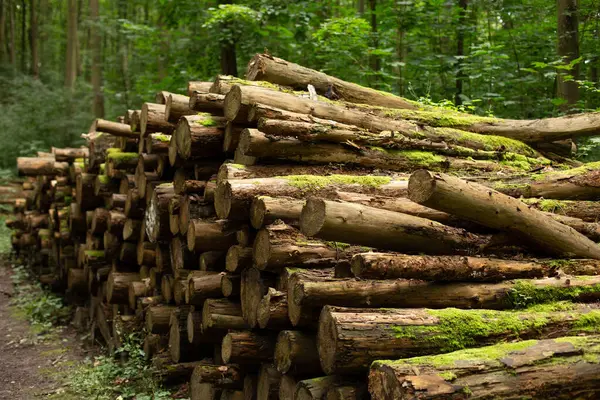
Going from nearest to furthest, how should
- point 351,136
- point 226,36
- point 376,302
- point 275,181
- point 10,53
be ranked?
point 376,302 → point 275,181 → point 351,136 → point 226,36 → point 10,53

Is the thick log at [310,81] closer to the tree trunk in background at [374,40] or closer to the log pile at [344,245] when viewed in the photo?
the log pile at [344,245]

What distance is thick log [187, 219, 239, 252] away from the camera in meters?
4.73

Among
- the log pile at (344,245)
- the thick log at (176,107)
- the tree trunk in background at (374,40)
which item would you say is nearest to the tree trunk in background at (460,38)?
the tree trunk in background at (374,40)

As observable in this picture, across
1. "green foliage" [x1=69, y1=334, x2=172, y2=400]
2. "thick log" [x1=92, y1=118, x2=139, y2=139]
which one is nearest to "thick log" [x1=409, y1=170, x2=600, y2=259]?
"green foliage" [x1=69, y1=334, x2=172, y2=400]

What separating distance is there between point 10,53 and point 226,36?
21.2 meters

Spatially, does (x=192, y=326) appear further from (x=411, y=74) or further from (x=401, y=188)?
(x=411, y=74)

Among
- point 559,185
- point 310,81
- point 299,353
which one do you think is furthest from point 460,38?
point 299,353

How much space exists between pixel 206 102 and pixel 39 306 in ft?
19.6

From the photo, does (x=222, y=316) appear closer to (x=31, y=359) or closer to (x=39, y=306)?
(x=31, y=359)

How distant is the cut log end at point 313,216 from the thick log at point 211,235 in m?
1.36

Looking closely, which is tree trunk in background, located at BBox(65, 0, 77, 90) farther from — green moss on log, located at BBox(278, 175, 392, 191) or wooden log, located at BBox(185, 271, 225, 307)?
green moss on log, located at BBox(278, 175, 392, 191)

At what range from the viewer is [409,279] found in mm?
3414

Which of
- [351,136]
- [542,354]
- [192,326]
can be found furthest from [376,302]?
[192,326]

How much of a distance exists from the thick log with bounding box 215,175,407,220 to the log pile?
12mm
